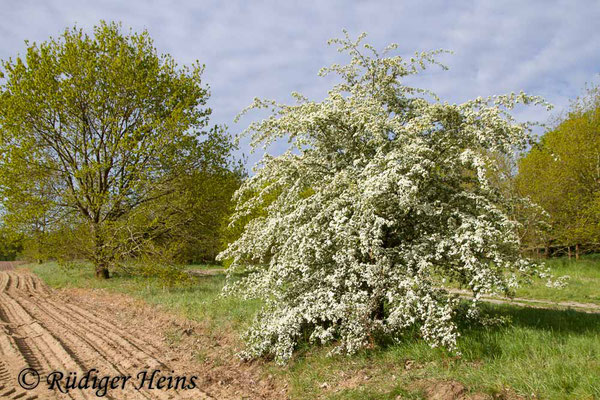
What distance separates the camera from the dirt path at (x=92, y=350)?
562 cm

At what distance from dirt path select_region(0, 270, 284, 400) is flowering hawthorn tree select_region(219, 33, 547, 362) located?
4.63 feet

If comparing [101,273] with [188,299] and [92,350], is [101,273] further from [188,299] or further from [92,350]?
[92,350]

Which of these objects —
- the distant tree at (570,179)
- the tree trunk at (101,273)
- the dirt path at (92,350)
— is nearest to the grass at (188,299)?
the tree trunk at (101,273)

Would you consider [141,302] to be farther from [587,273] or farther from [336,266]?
[587,273]

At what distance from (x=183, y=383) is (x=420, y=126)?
5923 millimetres

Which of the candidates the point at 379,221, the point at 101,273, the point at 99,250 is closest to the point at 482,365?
the point at 379,221

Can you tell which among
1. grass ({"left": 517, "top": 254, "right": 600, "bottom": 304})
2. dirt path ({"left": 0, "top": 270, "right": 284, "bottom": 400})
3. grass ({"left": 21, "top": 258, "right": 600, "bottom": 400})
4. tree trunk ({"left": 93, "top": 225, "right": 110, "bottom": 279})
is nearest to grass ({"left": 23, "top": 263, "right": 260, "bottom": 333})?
dirt path ({"left": 0, "top": 270, "right": 284, "bottom": 400})

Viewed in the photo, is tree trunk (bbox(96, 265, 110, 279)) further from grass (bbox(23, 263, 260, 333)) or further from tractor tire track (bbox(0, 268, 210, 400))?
tractor tire track (bbox(0, 268, 210, 400))

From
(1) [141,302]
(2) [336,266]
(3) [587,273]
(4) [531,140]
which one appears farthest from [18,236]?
(3) [587,273]

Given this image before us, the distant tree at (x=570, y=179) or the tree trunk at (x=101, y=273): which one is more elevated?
the distant tree at (x=570, y=179)

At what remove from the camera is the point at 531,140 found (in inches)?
246

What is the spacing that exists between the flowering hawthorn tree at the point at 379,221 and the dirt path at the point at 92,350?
1410 mm

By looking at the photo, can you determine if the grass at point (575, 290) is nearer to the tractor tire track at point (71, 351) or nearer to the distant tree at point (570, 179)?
the distant tree at point (570, 179)

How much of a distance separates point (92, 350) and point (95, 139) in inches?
484
